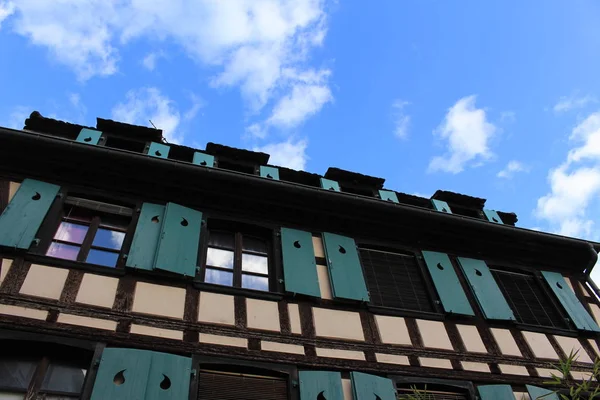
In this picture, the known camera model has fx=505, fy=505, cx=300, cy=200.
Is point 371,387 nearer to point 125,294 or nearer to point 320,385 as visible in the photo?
point 320,385

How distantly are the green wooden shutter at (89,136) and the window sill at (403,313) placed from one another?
5.74m

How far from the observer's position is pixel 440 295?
8.25 meters

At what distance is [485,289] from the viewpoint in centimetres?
872


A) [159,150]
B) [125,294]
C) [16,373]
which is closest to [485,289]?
[125,294]

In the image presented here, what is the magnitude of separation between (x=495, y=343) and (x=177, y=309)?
4911mm

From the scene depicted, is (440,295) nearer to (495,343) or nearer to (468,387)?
(495,343)

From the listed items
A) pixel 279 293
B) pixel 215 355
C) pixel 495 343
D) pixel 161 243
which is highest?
pixel 161 243

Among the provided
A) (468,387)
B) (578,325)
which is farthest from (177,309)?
(578,325)

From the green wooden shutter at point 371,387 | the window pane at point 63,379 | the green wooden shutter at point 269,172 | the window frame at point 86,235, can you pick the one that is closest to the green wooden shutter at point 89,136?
the window frame at point 86,235

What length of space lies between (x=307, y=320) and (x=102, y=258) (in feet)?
9.74

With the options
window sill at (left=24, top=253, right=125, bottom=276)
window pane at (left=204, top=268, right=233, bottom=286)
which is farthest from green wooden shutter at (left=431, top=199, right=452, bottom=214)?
window sill at (left=24, top=253, right=125, bottom=276)

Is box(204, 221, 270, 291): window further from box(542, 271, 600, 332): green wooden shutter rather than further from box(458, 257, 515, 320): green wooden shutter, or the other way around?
box(542, 271, 600, 332): green wooden shutter

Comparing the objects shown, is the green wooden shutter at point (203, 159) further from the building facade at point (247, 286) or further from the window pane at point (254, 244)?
the window pane at point (254, 244)

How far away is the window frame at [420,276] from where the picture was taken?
302 inches
